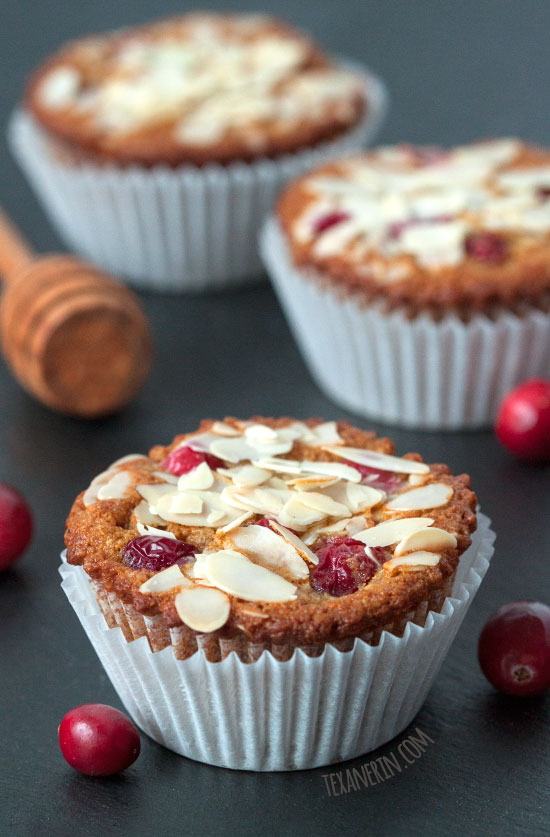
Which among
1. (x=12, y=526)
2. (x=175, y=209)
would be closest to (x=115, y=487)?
(x=12, y=526)

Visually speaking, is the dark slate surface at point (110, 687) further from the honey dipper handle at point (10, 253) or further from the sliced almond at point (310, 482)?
the sliced almond at point (310, 482)

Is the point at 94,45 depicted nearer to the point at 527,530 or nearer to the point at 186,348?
the point at 186,348

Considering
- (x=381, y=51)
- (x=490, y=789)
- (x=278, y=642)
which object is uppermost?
(x=278, y=642)

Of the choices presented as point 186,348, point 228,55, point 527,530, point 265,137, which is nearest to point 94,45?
point 228,55

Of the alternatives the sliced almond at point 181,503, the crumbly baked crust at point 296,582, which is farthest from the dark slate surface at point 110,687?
the sliced almond at point 181,503

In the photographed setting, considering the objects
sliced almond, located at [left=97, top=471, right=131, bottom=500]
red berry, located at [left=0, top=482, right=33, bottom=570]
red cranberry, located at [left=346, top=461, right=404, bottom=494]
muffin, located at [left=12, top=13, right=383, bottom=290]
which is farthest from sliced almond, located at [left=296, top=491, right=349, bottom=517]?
muffin, located at [left=12, top=13, right=383, bottom=290]

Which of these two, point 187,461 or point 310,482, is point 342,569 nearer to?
point 310,482

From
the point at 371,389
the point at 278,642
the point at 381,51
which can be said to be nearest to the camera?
the point at 278,642
